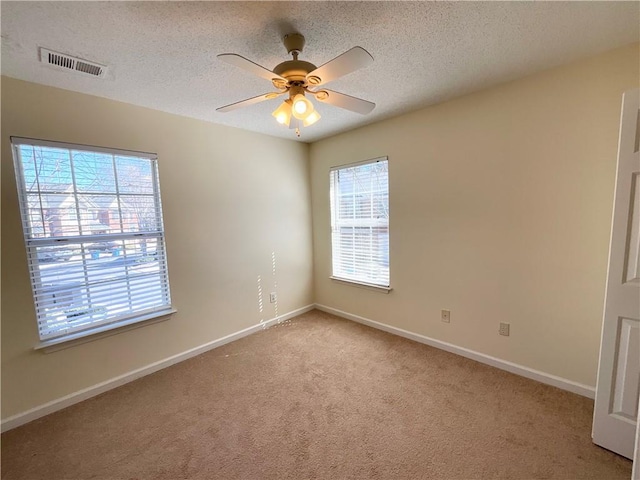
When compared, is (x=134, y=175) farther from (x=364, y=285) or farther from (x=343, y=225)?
(x=364, y=285)

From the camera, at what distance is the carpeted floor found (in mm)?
1561

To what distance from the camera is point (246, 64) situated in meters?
1.32

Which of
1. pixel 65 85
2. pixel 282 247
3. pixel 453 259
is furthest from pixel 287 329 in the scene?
pixel 65 85

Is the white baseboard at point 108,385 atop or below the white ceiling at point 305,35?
below

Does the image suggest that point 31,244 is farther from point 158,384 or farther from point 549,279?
point 549,279

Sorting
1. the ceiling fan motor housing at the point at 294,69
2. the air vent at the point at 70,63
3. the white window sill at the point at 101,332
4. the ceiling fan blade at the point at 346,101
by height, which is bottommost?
the white window sill at the point at 101,332

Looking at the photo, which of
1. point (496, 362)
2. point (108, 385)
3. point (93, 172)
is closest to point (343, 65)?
point (93, 172)

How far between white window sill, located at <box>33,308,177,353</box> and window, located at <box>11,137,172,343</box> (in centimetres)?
1

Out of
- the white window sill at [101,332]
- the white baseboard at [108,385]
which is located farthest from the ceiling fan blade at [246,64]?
the white baseboard at [108,385]

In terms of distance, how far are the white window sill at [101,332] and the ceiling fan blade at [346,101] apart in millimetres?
2362

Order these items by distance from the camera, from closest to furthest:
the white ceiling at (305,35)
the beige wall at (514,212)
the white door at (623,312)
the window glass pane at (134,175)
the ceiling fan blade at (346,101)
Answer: the white ceiling at (305,35) → the white door at (623,312) → the ceiling fan blade at (346,101) → the beige wall at (514,212) → the window glass pane at (134,175)

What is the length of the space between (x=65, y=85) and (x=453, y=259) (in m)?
3.48

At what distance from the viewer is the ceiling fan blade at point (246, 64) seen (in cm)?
125

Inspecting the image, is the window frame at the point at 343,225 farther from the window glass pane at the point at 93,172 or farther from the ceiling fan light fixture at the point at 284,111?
the window glass pane at the point at 93,172
